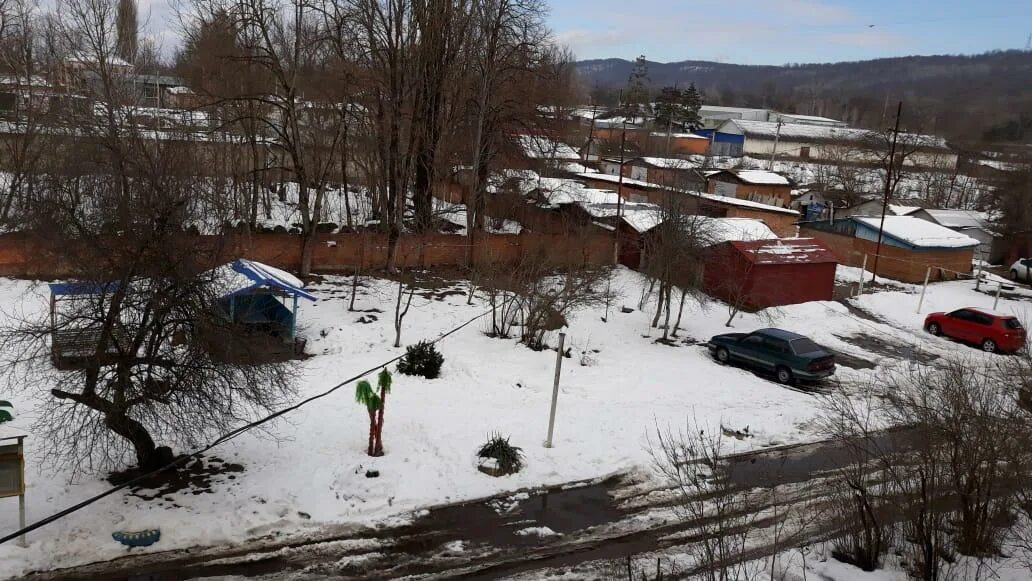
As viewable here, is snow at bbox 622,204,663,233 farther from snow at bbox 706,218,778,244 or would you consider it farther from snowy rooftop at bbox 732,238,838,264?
snowy rooftop at bbox 732,238,838,264

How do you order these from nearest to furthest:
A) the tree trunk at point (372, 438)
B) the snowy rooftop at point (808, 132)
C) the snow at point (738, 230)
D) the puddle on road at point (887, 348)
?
the tree trunk at point (372, 438) → the puddle on road at point (887, 348) → the snow at point (738, 230) → the snowy rooftop at point (808, 132)

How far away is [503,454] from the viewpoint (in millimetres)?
12250

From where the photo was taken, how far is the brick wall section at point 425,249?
2584cm

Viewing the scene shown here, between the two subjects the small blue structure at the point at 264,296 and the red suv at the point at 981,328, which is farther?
the red suv at the point at 981,328

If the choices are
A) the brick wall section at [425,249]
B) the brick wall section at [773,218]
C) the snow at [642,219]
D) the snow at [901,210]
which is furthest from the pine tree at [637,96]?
the brick wall section at [425,249]

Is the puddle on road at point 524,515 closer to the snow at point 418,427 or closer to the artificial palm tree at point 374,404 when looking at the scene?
the snow at point 418,427

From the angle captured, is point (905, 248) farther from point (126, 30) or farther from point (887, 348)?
point (126, 30)

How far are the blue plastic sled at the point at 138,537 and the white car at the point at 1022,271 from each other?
4090 cm

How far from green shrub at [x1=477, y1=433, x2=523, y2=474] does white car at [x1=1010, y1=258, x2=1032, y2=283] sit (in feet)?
116

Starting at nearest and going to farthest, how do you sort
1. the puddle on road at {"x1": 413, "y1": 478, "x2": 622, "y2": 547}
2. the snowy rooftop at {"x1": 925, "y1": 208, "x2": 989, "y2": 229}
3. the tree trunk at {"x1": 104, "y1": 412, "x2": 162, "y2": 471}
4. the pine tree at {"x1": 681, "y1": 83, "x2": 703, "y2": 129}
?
the tree trunk at {"x1": 104, "y1": 412, "x2": 162, "y2": 471} < the puddle on road at {"x1": 413, "y1": 478, "x2": 622, "y2": 547} < the snowy rooftop at {"x1": 925, "y1": 208, "x2": 989, "y2": 229} < the pine tree at {"x1": 681, "y1": 83, "x2": 703, "y2": 129}

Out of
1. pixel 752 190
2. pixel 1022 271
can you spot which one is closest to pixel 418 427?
pixel 1022 271

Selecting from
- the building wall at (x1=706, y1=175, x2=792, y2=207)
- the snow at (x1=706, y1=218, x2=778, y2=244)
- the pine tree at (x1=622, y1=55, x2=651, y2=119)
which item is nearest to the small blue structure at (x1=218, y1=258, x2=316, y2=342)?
the snow at (x1=706, y1=218, x2=778, y2=244)

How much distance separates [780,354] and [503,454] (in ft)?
33.8

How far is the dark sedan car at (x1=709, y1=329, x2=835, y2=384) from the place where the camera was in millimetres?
18875
